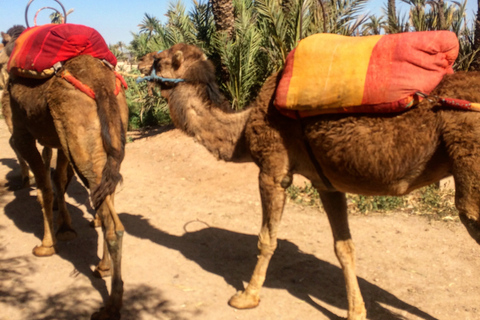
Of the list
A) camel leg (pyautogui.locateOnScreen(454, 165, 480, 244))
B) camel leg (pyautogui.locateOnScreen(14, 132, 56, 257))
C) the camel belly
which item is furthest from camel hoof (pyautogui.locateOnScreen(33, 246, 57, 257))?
camel leg (pyautogui.locateOnScreen(454, 165, 480, 244))

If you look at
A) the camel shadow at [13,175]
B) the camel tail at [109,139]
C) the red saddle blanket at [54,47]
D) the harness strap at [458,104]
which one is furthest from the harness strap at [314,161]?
the camel shadow at [13,175]

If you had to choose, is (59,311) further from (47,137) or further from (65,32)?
(65,32)

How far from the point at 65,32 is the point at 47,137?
4.03 ft

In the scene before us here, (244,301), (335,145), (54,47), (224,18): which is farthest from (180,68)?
(224,18)

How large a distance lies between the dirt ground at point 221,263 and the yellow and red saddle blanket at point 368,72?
6.94 feet

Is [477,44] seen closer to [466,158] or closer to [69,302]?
[466,158]

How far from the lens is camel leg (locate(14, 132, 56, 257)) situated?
564cm

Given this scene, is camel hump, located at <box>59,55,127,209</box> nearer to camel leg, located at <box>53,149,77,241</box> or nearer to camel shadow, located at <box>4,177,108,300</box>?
camel shadow, located at <box>4,177,108,300</box>

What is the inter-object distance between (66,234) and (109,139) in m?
2.36

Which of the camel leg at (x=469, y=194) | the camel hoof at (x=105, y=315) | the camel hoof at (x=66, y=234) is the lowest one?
the camel hoof at (x=66, y=234)

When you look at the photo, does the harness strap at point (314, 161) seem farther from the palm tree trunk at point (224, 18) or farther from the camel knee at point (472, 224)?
the palm tree trunk at point (224, 18)

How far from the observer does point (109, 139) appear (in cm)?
432

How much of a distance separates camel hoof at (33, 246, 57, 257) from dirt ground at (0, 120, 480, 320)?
0.09 m

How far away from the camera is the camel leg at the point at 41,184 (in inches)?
222
